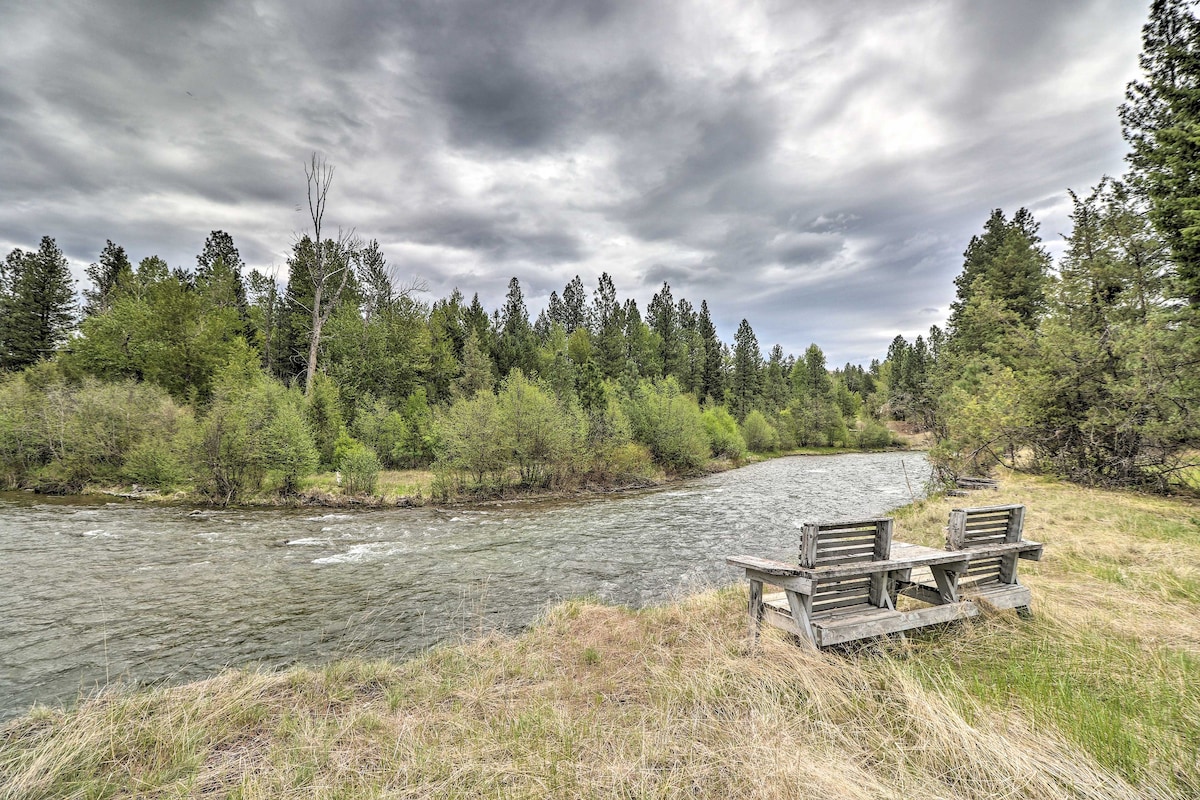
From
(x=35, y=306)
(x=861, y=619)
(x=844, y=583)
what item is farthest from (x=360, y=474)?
(x=35, y=306)

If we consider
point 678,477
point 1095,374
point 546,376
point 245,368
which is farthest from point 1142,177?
point 245,368

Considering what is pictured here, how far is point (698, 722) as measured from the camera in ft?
12.8

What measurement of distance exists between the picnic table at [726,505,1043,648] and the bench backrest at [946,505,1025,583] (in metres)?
0.01

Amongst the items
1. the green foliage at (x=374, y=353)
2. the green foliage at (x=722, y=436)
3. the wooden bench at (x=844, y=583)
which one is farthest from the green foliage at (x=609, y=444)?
the wooden bench at (x=844, y=583)

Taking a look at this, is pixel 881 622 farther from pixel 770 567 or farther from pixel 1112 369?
pixel 1112 369

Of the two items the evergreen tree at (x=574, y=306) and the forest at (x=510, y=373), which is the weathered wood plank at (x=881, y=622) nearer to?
the forest at (x=510, y=373)

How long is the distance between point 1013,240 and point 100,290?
252ft

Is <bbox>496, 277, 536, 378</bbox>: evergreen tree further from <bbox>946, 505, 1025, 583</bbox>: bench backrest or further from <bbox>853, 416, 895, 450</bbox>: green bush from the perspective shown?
<bbox>853, 416, 895, 450</bbox>: green bush

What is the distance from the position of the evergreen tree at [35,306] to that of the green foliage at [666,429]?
4559cm

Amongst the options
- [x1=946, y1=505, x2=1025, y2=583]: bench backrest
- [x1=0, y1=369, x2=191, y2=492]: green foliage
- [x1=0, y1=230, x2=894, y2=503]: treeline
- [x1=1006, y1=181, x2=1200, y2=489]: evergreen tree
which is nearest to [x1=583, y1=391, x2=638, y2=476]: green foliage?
[x1=0, y1=230, x2=894, y2=503]: treeline

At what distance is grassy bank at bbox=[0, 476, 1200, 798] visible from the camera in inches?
119

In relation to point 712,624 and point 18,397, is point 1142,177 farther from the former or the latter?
point 18,397

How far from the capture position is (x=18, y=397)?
23.8 metres

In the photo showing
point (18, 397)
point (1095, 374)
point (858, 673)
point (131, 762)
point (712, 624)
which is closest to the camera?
point (131, 762)
